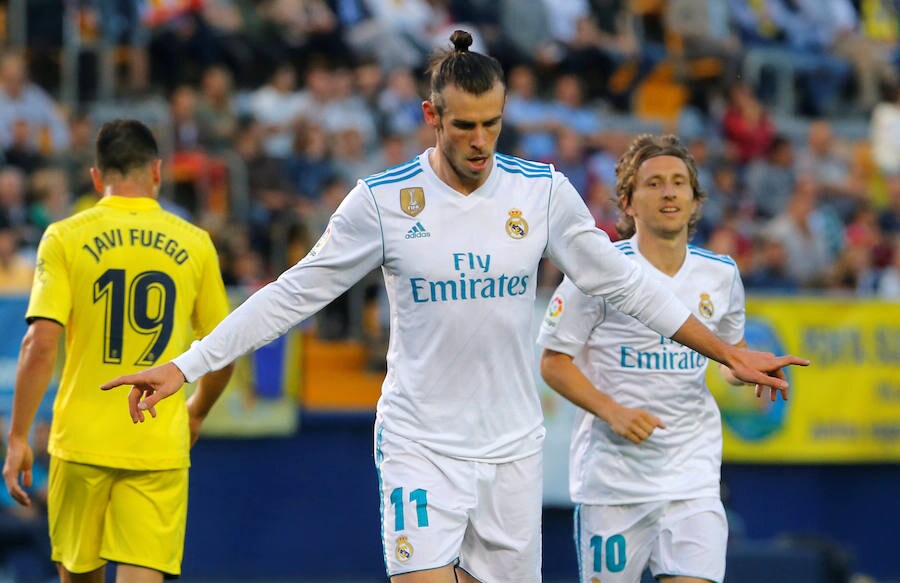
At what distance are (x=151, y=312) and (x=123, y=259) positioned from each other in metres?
0.26

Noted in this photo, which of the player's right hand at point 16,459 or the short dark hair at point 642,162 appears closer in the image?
the player's right hand at point 16,459

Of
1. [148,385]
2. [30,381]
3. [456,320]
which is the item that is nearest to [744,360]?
[456,320]

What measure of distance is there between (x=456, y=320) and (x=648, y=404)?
4.34 ft

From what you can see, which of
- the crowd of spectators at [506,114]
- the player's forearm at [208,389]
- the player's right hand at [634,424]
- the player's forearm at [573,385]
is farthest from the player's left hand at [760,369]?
the crowd of spectators at [506,114]

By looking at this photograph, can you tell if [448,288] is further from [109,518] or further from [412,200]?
[109,518]

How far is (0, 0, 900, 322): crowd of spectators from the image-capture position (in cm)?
1342

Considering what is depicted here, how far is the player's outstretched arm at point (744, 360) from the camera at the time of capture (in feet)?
17.7

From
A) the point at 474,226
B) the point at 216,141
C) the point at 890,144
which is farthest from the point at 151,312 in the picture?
the point at 890,144

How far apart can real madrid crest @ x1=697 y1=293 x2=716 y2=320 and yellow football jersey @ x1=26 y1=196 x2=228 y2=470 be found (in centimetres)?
225

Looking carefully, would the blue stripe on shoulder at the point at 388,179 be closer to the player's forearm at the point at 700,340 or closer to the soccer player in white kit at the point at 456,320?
the soccer player in white kit at the point at 456,320

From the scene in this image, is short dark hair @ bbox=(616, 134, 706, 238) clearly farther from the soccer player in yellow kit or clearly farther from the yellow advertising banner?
the yellow advertising banner

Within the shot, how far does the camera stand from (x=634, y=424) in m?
6.14

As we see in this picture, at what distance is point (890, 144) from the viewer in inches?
679

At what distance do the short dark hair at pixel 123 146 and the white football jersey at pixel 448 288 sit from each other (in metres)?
1.42
